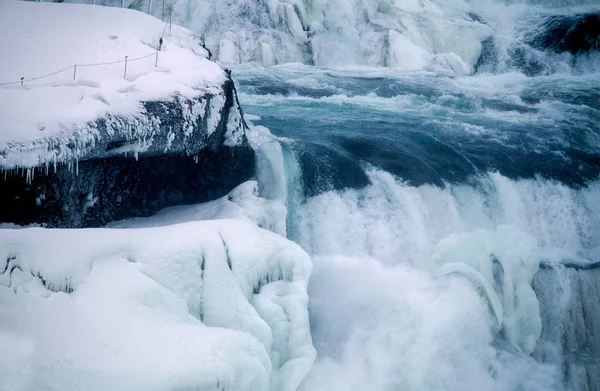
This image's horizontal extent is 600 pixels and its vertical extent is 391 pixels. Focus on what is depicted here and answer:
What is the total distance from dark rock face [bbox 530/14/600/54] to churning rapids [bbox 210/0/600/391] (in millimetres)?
7309

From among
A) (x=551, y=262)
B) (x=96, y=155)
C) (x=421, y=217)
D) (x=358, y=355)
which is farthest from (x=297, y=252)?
(x=551, y=262)

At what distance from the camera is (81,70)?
604 cm

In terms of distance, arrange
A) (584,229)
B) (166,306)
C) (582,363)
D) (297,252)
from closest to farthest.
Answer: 1. (166,306)
2. (297,252)
3. (582,363)
4. (584,229)

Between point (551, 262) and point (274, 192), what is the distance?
16.0 feet

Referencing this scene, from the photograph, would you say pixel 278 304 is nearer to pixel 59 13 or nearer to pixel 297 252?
pixel 297 252

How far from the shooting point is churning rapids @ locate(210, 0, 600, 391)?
6023 mm

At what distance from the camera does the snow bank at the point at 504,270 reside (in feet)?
21.4

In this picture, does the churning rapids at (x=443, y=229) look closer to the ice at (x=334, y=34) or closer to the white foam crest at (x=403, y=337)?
the white foam crest at (x=403, y=337)

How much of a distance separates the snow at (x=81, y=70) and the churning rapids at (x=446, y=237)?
8.59ft

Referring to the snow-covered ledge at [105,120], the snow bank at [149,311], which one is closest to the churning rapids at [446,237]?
the snow bank at [149,311]

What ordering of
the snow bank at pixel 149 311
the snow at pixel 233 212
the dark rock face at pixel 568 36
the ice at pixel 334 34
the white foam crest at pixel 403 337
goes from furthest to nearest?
the ice at pixel 334 34 < the dark rock face at pixel 568 36 < the snow at pixel 233 212 < the white foam crest at pixel 403 337 < the snow bank at pixel 149 311

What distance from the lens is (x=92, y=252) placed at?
375 centimetres

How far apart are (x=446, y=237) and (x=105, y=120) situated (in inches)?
216

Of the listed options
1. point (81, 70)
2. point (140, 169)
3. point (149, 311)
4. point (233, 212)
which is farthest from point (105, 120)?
point (149, 311)
